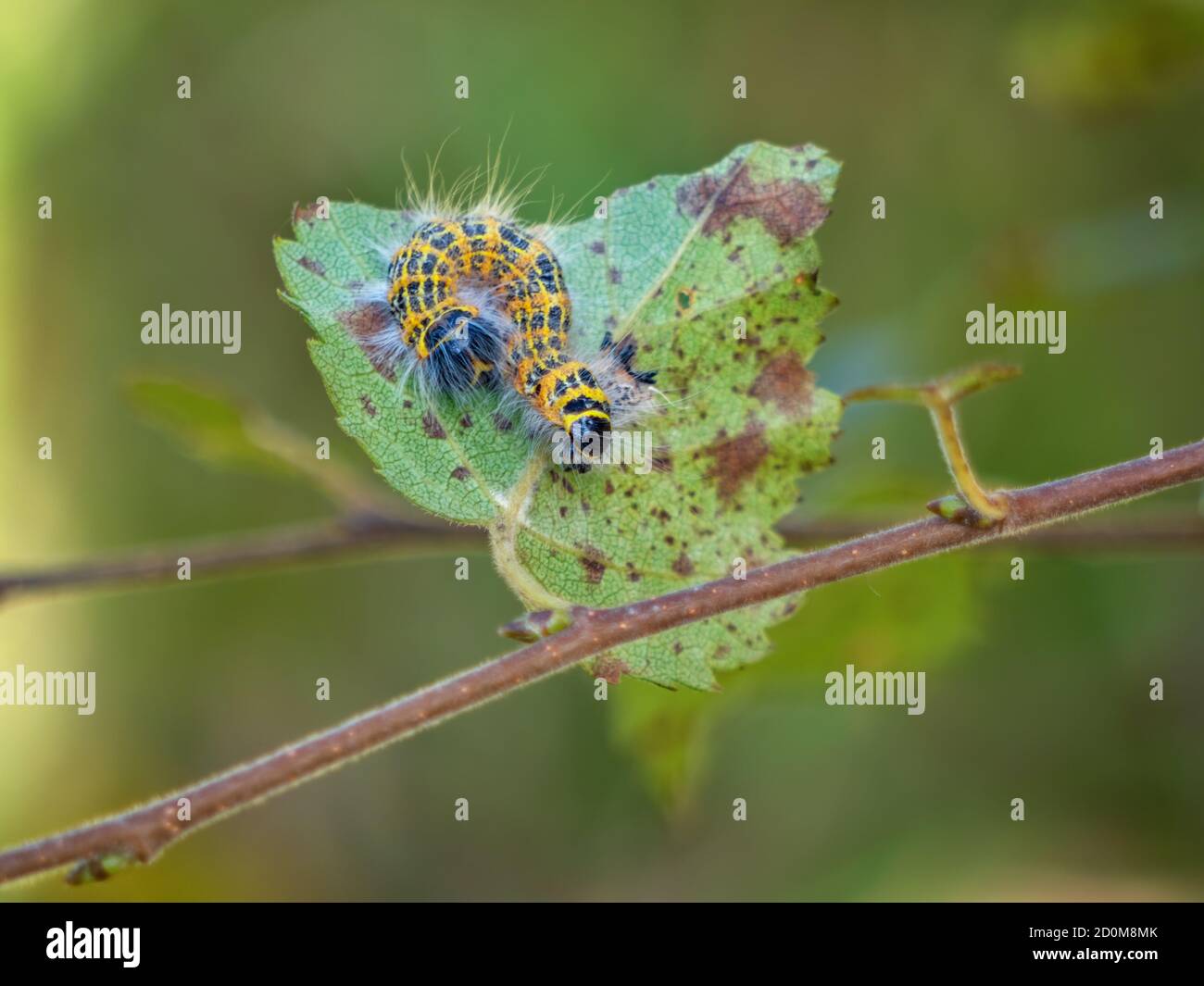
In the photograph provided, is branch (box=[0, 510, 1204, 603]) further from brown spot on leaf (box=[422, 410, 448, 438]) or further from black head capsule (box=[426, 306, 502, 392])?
brown spot on leaf (box=[422, 410, 448, 438])

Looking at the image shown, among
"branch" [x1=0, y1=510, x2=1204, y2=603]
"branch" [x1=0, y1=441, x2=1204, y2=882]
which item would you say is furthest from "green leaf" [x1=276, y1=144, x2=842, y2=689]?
"branch" [x1=0, y1=510, x2=1204, y2=603]

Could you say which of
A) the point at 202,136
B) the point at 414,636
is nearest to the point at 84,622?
the point at 414,636

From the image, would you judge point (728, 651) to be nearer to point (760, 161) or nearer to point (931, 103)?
point (760, 161)

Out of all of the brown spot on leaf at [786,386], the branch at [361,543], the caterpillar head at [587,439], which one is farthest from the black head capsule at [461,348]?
the branch at [361,543]

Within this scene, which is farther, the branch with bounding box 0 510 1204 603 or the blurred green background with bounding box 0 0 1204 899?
the blurred green background with bounding box 0 0 1204 899

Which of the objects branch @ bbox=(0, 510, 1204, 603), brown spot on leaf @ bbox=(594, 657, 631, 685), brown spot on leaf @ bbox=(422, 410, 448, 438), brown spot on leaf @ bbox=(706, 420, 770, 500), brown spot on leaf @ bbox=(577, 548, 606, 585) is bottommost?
brown spot on leaf @ bbox=(594, 657, 631, 685)

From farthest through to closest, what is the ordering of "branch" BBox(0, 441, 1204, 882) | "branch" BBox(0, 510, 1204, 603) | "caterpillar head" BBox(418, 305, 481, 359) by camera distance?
"branch" BBox(0, 510, 1204, 603) < "caterpillar head" BBox(418, 305, 481, 359) < "branch" BBox(0, 441, 1204, 882)

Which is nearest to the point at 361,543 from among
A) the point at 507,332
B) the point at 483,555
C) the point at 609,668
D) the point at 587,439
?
the point at 507,332
